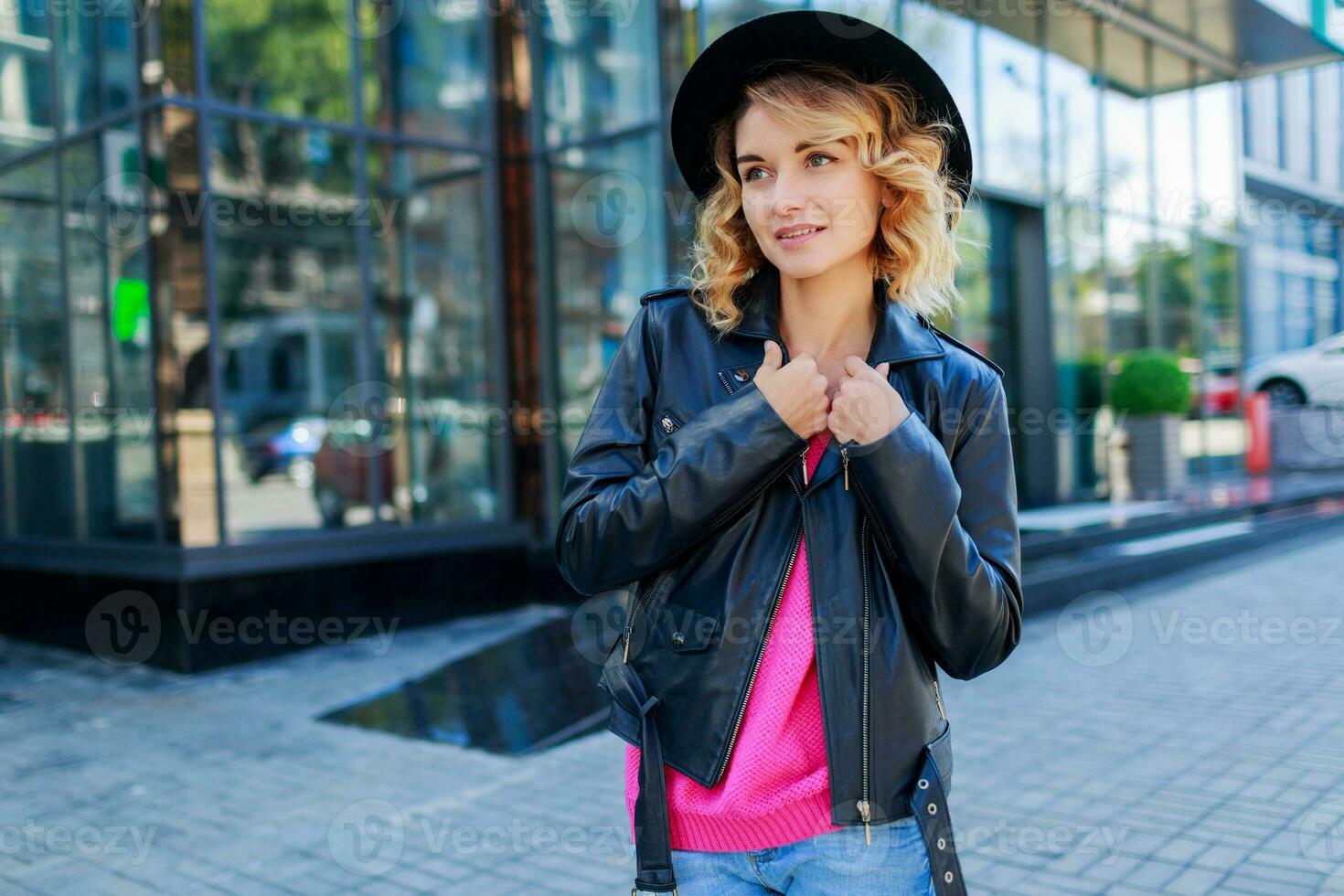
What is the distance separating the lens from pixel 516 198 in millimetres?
9711

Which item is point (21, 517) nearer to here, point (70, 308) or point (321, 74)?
point (70, 308)

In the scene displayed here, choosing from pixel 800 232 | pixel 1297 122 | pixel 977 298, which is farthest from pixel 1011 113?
pixel 800 232

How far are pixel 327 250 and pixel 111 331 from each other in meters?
1.72

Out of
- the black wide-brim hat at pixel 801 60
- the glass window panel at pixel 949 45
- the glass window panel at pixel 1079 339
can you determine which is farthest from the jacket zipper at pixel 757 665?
the glass window panel at pixel 1079 339

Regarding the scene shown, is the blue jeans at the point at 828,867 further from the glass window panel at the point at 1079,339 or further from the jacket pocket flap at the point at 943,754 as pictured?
the glass window panel at the point at 1079,339

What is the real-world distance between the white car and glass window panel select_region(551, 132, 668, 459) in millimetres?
10980

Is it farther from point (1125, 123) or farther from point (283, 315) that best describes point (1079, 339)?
point (283, 315)

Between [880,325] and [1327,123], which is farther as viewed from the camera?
[1327,123]

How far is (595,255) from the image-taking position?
376 inches

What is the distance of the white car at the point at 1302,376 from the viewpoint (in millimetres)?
16734

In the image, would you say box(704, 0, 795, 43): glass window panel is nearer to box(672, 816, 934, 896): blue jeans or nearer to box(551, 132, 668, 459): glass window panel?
box(551, 132, 668, 459): glass window panel

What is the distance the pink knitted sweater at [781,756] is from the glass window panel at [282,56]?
7774mm

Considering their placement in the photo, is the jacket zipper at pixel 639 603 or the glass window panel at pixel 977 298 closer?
the jacket zipper at pixel 639 603

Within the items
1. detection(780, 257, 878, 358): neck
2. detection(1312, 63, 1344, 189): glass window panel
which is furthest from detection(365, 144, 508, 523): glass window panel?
detection(1312, 63, 1344, 189): glass window panel
